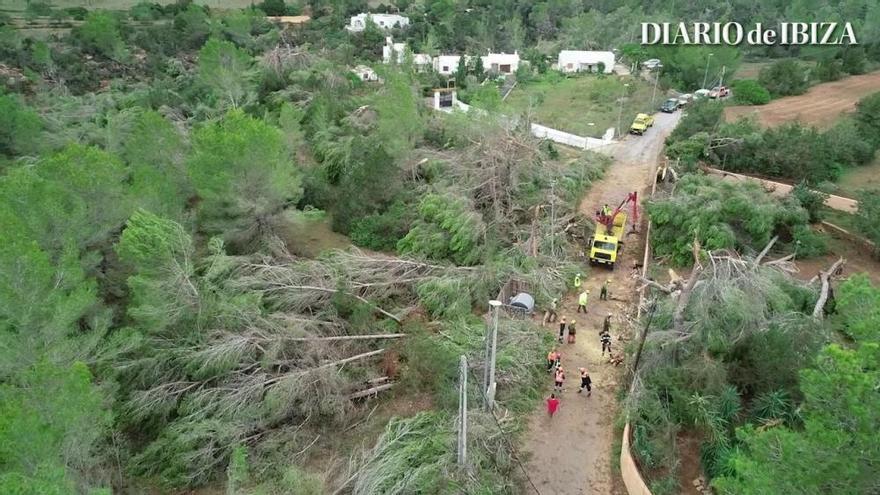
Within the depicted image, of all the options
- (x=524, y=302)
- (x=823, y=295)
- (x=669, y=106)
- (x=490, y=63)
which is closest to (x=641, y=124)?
(x=669, y=106)

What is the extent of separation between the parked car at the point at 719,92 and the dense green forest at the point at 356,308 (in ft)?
47.1

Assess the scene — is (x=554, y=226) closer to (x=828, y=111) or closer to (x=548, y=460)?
(x=548, y=460)

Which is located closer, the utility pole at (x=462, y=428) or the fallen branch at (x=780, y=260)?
the utility pole at (x=462, y=428)

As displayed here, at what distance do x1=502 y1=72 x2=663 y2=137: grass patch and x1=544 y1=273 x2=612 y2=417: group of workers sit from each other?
1941 cm

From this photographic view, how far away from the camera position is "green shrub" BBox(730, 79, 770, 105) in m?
42.3

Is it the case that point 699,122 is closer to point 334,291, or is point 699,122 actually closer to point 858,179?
point 858,179

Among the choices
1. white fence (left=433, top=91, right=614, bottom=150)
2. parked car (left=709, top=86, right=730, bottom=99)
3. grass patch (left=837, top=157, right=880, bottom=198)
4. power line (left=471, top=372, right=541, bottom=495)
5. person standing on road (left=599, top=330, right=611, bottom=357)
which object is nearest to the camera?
power line (left=471, top=372, right=541, bottom=495)

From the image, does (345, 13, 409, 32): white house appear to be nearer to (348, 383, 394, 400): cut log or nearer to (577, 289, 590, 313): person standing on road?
(577, 289, 590, 313): person standing on road

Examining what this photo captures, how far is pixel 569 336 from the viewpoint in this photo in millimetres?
17516

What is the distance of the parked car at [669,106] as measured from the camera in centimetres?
4250

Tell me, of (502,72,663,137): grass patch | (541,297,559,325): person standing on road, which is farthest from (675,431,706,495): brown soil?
(502,72,663,137): grass patch

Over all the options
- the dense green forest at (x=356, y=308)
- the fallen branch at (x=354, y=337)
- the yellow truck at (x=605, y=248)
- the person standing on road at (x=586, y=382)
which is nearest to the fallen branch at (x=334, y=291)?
the dense green forest at (x=356, y=308)

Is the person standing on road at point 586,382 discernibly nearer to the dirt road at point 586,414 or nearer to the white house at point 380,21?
the dirt road at point 586,414

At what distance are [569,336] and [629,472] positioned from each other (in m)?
5.25
